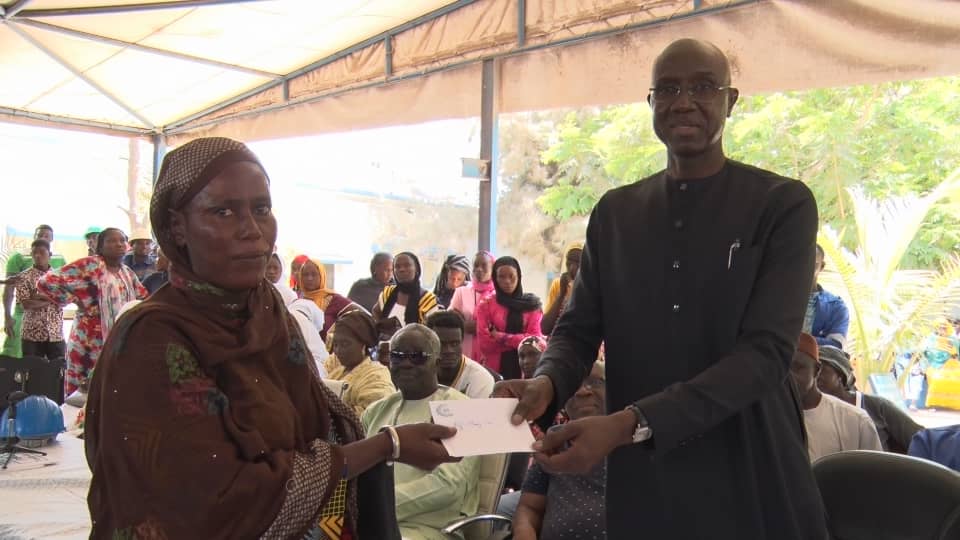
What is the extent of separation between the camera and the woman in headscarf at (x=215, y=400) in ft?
4.96

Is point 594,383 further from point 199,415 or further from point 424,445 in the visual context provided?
point 199,415

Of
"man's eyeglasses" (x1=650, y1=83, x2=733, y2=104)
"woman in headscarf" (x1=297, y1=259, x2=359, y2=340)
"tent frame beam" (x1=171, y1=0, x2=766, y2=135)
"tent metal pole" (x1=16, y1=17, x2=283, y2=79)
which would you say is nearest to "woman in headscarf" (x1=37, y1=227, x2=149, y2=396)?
"woman in headscarf" (x1=297, y1=259, x2=359, y2=340)

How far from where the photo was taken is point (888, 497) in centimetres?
230

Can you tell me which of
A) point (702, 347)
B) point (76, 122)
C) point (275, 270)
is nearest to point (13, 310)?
point (76, 122)

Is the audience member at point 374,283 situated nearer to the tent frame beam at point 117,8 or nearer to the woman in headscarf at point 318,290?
the woman in headscarf at point 318,290

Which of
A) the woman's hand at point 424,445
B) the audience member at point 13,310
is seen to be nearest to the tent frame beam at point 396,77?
the audience member at point 13,310

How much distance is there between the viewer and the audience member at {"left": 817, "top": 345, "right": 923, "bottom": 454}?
411 cm

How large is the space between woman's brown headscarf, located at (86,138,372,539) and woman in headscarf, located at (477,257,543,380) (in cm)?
497

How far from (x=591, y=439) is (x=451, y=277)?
21.0ft

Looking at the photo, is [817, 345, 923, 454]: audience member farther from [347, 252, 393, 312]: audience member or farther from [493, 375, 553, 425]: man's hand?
[347, 252, 393, 312]: audience member

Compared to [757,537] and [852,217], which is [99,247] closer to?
[757,537]

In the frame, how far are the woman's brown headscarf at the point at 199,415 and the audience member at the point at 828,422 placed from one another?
101 inches

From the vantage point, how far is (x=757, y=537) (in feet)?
5.36

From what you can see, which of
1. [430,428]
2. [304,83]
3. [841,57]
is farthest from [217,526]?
[304,83]
